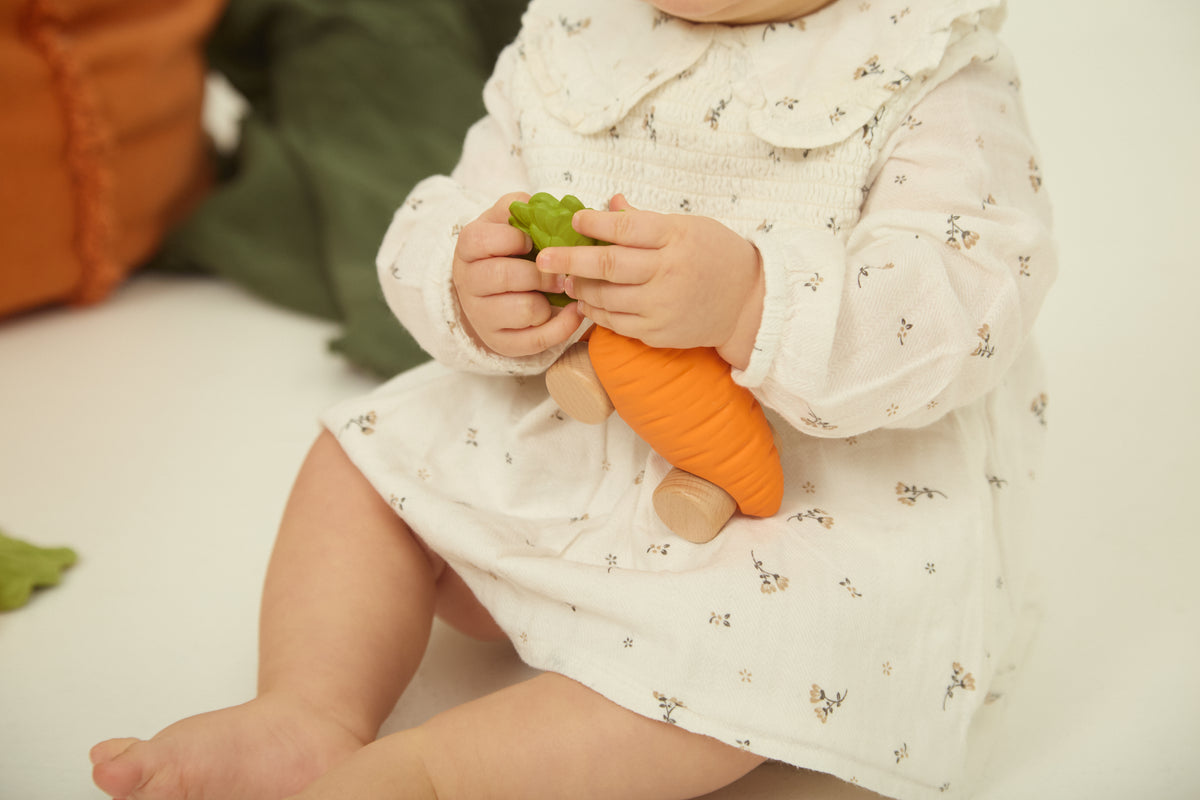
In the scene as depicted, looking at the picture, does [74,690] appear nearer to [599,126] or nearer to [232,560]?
[232,560]

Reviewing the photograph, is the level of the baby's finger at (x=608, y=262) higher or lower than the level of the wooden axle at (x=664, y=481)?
higher

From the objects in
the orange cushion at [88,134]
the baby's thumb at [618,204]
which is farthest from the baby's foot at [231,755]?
the orange cushion at [88,134]

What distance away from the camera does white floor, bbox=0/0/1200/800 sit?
69 cm

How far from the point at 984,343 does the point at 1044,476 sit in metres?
0.40

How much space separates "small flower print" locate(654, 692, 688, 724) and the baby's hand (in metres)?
0.21

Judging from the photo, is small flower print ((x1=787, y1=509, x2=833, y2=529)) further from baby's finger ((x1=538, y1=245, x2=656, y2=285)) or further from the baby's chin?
the baby's chin

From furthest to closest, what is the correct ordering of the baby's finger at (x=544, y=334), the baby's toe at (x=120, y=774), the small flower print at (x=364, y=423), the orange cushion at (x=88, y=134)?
the orange cushion at (x=88, y=134)
the small flower print at (x=364, y=423)
the baby's finger at (x=544, y=334)
the baby's toe at (x=120, y=774)

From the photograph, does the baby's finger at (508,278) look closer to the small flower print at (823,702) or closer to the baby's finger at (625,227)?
the baby's finger at (625,227)

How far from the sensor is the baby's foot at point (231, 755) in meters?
0.55

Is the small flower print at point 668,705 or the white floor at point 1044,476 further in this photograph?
the white floor at point 1044,476

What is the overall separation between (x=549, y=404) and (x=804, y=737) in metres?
0.29

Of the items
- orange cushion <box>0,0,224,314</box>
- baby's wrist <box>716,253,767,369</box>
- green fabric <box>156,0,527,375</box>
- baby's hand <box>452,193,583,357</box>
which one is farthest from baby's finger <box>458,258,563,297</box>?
orange cushion <box>0,0,224,314</box>

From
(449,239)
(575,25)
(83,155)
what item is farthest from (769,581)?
(83,155)

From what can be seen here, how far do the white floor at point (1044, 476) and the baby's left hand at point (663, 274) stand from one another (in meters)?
0.29
